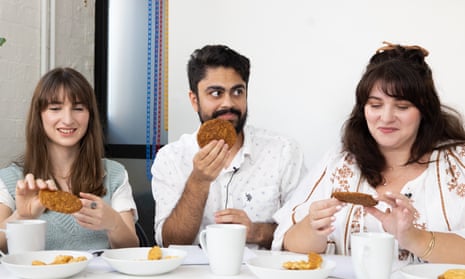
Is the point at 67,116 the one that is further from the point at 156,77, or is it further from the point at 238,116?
the point at 156,77

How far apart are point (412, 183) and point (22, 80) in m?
1.91

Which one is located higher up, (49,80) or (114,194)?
(49,80)

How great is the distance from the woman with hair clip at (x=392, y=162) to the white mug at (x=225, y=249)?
327 mm

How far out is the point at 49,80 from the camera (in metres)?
1.69

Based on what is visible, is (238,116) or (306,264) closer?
(306,264)

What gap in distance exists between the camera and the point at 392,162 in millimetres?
1617

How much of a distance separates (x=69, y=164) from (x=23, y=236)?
58cm

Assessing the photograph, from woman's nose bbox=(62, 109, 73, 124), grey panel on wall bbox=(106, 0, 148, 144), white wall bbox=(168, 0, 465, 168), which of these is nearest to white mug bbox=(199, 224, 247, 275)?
woman's nose bbox=(62, 109, 73, 124)

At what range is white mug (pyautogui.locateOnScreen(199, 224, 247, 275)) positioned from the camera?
42.8 inches

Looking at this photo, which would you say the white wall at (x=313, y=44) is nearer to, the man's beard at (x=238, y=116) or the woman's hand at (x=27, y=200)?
the man's beard at (x=238, y=116)

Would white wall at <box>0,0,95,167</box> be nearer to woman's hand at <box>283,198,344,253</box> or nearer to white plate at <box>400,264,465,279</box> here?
woman's hand at <box>283,198,344,253</box>

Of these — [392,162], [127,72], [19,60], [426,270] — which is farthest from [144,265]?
[127,72]

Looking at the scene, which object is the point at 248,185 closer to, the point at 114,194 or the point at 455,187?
the point at 114,194

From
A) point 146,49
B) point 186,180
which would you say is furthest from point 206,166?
point 146,49
